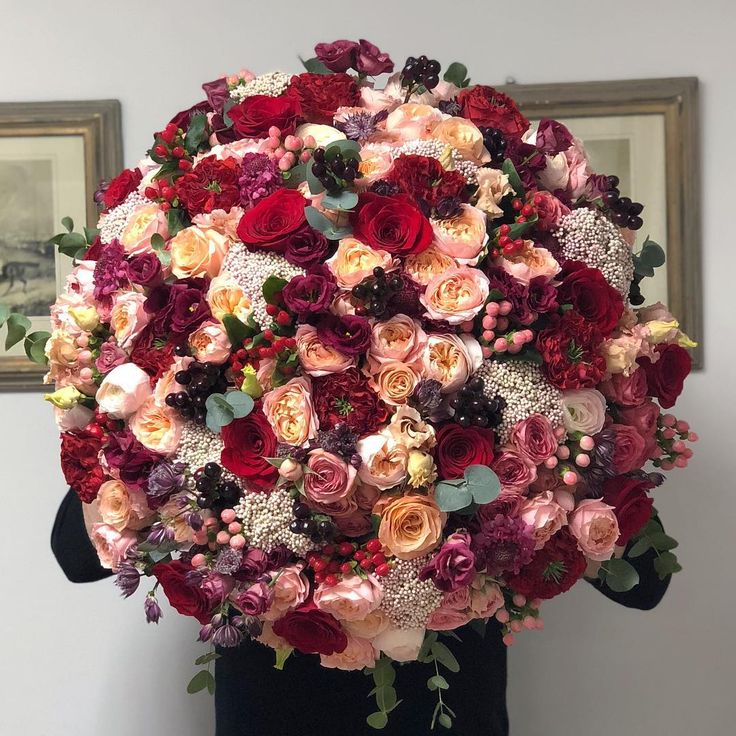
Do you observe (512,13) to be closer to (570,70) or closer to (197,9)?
(570,70)

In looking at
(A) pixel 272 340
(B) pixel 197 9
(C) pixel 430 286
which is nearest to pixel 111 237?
(A) pixel 272 340

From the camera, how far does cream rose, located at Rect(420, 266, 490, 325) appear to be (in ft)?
2.45

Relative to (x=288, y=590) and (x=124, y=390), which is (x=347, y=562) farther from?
(x=124, y=390)

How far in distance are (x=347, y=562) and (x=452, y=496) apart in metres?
0.12

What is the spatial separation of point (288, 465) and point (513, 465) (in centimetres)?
21

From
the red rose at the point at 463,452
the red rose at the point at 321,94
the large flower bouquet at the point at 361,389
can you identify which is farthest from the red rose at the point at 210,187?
the red rose at the point at 463,452

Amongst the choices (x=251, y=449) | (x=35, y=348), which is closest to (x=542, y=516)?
(x=251, y=449)

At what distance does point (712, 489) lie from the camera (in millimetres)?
1525

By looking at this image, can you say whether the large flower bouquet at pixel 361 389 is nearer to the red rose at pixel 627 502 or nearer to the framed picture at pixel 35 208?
the red rose at pixel 627 502

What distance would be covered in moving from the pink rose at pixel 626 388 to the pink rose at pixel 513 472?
14 cm

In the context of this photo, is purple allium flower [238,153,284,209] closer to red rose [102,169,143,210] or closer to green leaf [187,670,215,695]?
red rose [102,169,143,210]

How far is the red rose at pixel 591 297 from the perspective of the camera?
2.63ft

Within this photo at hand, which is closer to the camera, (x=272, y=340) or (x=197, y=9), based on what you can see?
(x=272, y=340)

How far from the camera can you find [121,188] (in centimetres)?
94
